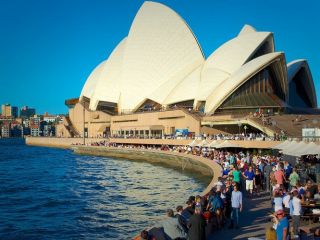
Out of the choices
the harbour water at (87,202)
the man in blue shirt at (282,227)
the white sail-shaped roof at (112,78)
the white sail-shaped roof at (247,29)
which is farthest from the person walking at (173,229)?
the white sail-shaped roof at (112,78)

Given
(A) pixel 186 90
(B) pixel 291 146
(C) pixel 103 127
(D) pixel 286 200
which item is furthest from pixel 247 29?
(D) pixel 286 200

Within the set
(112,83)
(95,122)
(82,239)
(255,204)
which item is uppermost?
(112,83)

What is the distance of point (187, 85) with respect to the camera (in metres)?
50.5

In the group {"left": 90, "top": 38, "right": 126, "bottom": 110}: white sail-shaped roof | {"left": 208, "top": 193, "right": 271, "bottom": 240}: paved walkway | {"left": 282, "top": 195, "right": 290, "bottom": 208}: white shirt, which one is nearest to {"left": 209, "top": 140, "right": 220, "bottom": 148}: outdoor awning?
{"left": 208, "top": 193, "right": 271, "bottom": 240}: paved walkway

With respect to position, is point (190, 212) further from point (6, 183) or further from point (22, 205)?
point (6, 183)

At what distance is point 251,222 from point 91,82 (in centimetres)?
6659

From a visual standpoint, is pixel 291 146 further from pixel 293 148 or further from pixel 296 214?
pixel 296 214

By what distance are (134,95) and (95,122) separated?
15.1 meters

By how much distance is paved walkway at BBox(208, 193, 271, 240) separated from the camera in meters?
8.38

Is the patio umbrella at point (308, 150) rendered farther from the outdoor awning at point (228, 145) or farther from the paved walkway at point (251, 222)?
the outdoor awning at point (228, 145)

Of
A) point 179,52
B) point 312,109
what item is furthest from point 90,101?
point 312,109

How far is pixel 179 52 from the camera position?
179 ft

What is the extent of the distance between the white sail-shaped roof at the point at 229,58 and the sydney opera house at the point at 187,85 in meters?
0.10

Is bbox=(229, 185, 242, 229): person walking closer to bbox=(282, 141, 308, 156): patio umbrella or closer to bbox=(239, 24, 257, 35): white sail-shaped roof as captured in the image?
bbox=(282, 141, 308, 156): patio umbrella
